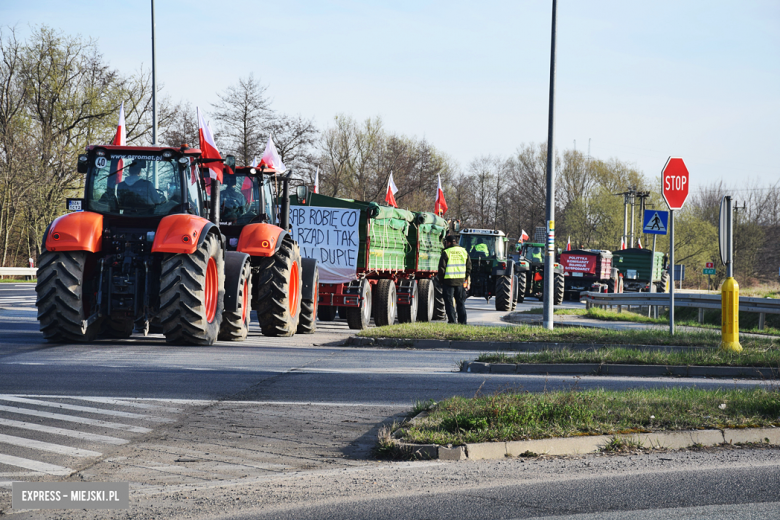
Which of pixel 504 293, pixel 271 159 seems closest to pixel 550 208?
pixel 271 159

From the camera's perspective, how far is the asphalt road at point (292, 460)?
493cm

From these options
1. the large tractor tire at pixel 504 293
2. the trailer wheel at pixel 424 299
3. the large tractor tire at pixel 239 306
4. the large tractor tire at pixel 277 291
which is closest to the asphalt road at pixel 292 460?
the large tractor tire at pixel 239 306

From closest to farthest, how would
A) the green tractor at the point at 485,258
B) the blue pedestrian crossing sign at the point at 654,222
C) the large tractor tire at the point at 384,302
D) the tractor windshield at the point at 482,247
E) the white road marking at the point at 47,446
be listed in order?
the white road marking at the point at 47,446 < the blue pedestrian crossing sign at the point at 654,222 < the large tractor tire at the point at 384,302 < the green tractor at the point at 485,258 < the tractor windshield at the point at 482,247

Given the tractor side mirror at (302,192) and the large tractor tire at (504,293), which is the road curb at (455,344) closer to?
the tractor side mirror at (302,192)

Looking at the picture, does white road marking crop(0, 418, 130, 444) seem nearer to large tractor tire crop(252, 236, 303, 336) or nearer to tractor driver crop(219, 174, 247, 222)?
large tractor tire crop(252, 236, 303, 336)

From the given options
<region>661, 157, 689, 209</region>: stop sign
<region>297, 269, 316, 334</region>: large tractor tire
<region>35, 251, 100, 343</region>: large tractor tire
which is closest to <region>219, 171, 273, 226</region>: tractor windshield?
<region>297, 269, 316, 334</region>: large tractor tire

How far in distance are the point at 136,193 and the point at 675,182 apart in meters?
9.03

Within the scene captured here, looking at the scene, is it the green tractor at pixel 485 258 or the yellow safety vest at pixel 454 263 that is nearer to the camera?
the yellow safety vest at pixel 454 263

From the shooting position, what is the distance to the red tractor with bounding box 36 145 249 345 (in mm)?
12195

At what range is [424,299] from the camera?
22.7 meters

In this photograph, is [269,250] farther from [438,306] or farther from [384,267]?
[438,306]

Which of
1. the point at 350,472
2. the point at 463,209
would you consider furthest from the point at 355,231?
the point at 463,209

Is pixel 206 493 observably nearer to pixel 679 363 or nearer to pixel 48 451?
pixel 48 451

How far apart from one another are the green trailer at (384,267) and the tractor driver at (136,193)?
3.18 m
